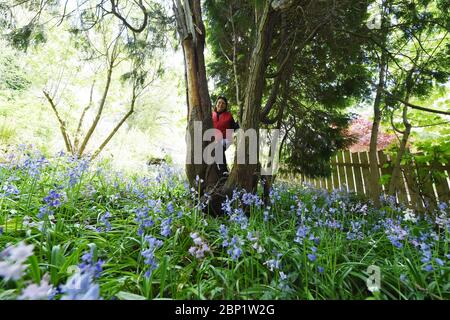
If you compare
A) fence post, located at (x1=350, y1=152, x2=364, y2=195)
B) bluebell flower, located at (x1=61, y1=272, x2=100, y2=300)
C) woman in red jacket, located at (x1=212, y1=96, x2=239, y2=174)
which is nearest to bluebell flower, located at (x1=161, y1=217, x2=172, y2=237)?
bluebell flower, located at (x1=61, y1=272, x2=100, y2=300)

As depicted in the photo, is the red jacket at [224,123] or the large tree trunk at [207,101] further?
the red jacket at [224,123]

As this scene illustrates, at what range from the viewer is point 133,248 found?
5.67 feet

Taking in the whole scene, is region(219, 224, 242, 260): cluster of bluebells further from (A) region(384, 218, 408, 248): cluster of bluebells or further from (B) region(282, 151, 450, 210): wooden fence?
(B) region(282, 151, 450, 210): wooden fence

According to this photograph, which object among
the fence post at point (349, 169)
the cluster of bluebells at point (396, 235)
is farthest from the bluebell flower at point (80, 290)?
the fence post at point (349, 169)

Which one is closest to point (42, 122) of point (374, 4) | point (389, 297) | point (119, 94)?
point (119, 94)

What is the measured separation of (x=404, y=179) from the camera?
4.31 metres

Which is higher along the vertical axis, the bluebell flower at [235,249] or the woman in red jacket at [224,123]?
the woman in red jacket at [224,123]

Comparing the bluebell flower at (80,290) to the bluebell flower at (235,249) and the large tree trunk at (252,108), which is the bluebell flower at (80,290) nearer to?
the bluebell flower at (235,249)

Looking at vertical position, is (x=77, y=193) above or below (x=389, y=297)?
above

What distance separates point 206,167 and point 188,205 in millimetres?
600

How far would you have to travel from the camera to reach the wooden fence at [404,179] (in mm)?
3621

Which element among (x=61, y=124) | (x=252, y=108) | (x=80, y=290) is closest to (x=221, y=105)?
(x=252, y=108)
